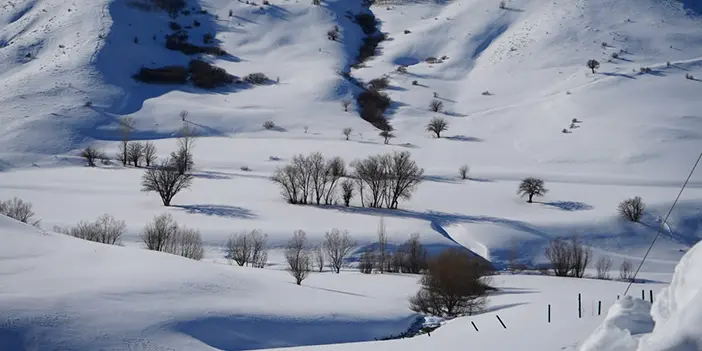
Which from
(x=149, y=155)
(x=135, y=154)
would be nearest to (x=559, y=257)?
(x=149, y=155)

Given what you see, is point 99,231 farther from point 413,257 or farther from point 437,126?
point 437,126

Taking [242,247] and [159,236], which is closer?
[159,236]

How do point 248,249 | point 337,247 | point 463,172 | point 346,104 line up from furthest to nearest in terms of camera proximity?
point 346,104 → point 463,172 → point 337,247 → point 248,249

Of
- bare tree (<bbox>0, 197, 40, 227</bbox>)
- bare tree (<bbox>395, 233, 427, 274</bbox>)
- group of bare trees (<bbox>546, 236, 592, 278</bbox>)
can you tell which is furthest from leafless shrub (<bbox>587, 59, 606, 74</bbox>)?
bare tree (<bbox>0, 197, 40, 227</bbox>)

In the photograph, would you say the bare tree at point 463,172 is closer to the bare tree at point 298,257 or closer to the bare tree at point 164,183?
the bare tree at point 298,257

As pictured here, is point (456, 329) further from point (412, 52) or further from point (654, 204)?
point (412, 52)

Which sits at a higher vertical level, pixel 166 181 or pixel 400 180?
pixel 400 180

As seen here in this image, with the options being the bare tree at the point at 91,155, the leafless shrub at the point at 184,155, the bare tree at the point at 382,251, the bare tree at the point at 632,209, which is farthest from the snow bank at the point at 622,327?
the bare tree at the point at 91,155
